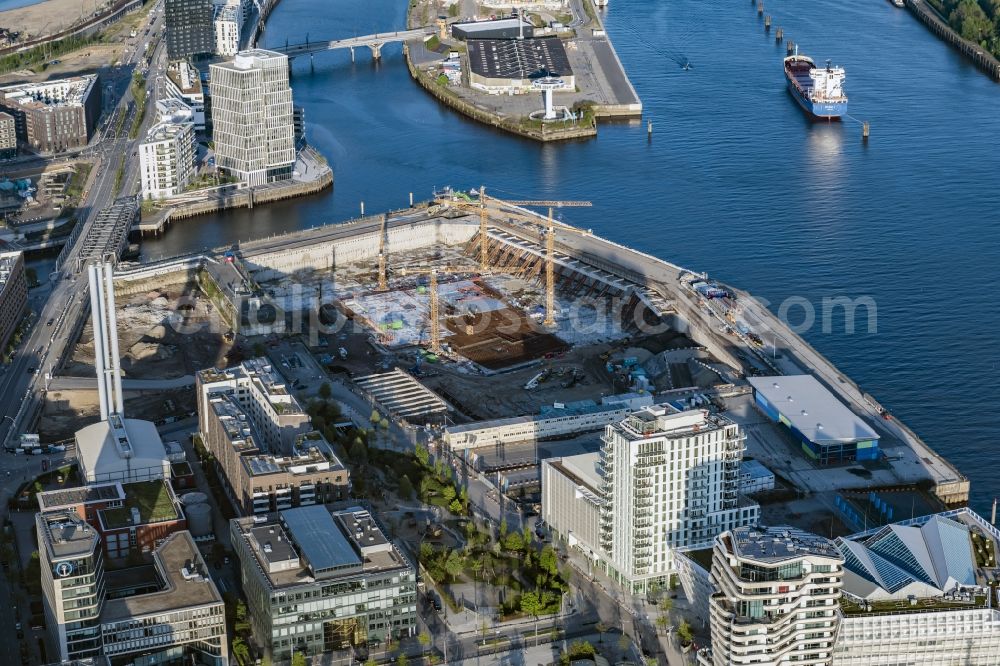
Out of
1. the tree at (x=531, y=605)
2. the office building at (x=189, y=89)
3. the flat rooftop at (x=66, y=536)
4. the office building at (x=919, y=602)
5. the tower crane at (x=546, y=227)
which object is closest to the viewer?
the office building at (x=919, y=602)

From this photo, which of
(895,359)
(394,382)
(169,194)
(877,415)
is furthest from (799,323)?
(169,194)

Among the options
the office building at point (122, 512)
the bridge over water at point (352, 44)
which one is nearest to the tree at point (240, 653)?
the office building at point (122, 512)

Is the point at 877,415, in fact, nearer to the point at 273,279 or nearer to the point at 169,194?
the point at 273,279

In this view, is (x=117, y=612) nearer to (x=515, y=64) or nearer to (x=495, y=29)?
(x=515, y=64)

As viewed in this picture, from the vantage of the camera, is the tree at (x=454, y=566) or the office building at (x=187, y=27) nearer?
the tree at (x=454, y=566)

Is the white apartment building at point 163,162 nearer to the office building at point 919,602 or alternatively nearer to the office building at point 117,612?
the office building at point 117,612
